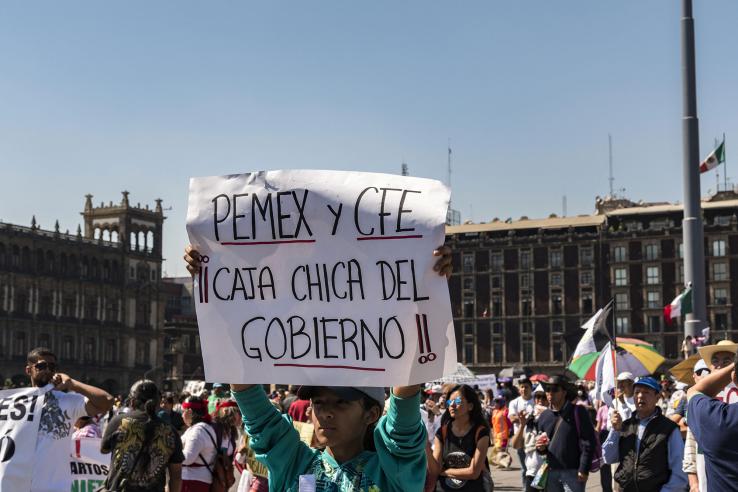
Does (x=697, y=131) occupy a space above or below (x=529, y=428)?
above

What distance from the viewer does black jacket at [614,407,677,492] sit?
772cm

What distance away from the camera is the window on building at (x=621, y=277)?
87375 millimetres

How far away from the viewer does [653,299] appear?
284 ft

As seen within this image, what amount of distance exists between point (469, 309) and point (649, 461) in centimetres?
8567

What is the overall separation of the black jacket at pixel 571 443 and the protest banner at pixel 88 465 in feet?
10.7

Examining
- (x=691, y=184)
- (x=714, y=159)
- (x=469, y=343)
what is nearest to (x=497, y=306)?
(x=469, y=343)

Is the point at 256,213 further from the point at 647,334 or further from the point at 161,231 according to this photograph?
the point at 161,231

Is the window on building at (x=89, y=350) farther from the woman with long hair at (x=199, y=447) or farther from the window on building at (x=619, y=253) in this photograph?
the woman with long hair at (x=199, y=447)

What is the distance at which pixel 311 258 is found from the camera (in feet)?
12.0

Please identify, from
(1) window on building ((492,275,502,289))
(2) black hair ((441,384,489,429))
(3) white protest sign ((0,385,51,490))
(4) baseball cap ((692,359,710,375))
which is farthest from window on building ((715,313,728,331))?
(3) white protest sign ((0,385,51,490))

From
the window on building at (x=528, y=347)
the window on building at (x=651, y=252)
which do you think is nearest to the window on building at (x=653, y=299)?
the window on building at (x=651, y=252)

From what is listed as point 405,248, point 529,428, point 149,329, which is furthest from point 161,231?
point 405,248

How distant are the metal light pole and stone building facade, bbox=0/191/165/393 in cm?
6769

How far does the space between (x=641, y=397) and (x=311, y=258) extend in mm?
4715
